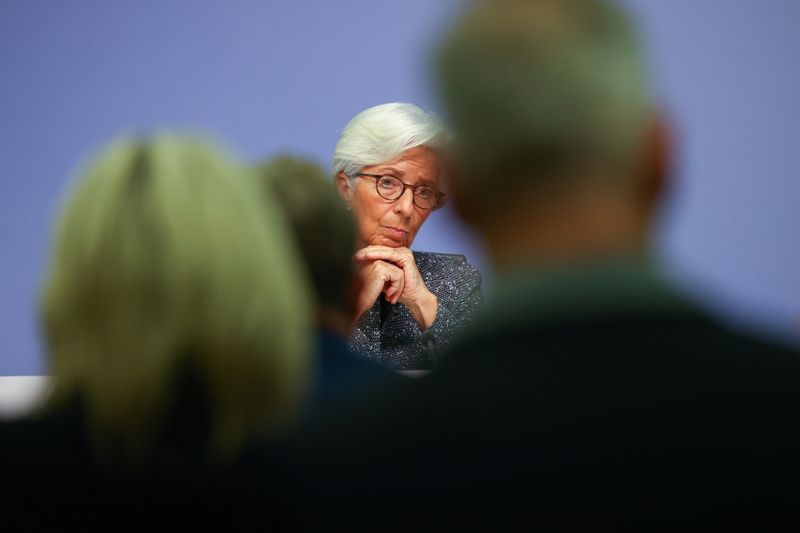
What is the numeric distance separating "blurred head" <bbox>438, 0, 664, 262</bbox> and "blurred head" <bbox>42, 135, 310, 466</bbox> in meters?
0.17

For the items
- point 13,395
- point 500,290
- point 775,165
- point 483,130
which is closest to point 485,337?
point 500,290

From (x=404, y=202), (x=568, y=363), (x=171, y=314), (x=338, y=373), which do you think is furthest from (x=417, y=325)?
(x=568, y=363)

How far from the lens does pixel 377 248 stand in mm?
2375

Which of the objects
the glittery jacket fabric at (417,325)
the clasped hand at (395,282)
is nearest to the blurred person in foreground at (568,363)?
the glittery jacket fabric at (417,325)

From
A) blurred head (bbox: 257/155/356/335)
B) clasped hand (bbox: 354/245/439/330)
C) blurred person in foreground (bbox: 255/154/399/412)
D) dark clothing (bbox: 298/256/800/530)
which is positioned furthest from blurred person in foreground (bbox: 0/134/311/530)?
clasped hand (bbox: 354/245/439/330)

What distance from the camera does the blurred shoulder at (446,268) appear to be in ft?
8.00

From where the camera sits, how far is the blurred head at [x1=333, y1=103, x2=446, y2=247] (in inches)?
93.9

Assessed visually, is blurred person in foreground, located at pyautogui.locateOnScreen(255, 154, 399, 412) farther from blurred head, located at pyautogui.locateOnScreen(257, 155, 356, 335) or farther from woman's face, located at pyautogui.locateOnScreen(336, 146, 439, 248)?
woman's face, located at pyautogui.locateOnScreen(336, 146, 439, 248)

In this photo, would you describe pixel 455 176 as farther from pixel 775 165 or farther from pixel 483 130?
pixel 775 165

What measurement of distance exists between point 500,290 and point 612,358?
0.09 meters

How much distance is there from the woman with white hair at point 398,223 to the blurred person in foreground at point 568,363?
1617 mm

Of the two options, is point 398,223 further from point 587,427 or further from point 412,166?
point 587,427

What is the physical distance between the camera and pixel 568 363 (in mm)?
596

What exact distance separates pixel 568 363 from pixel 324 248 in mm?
591
